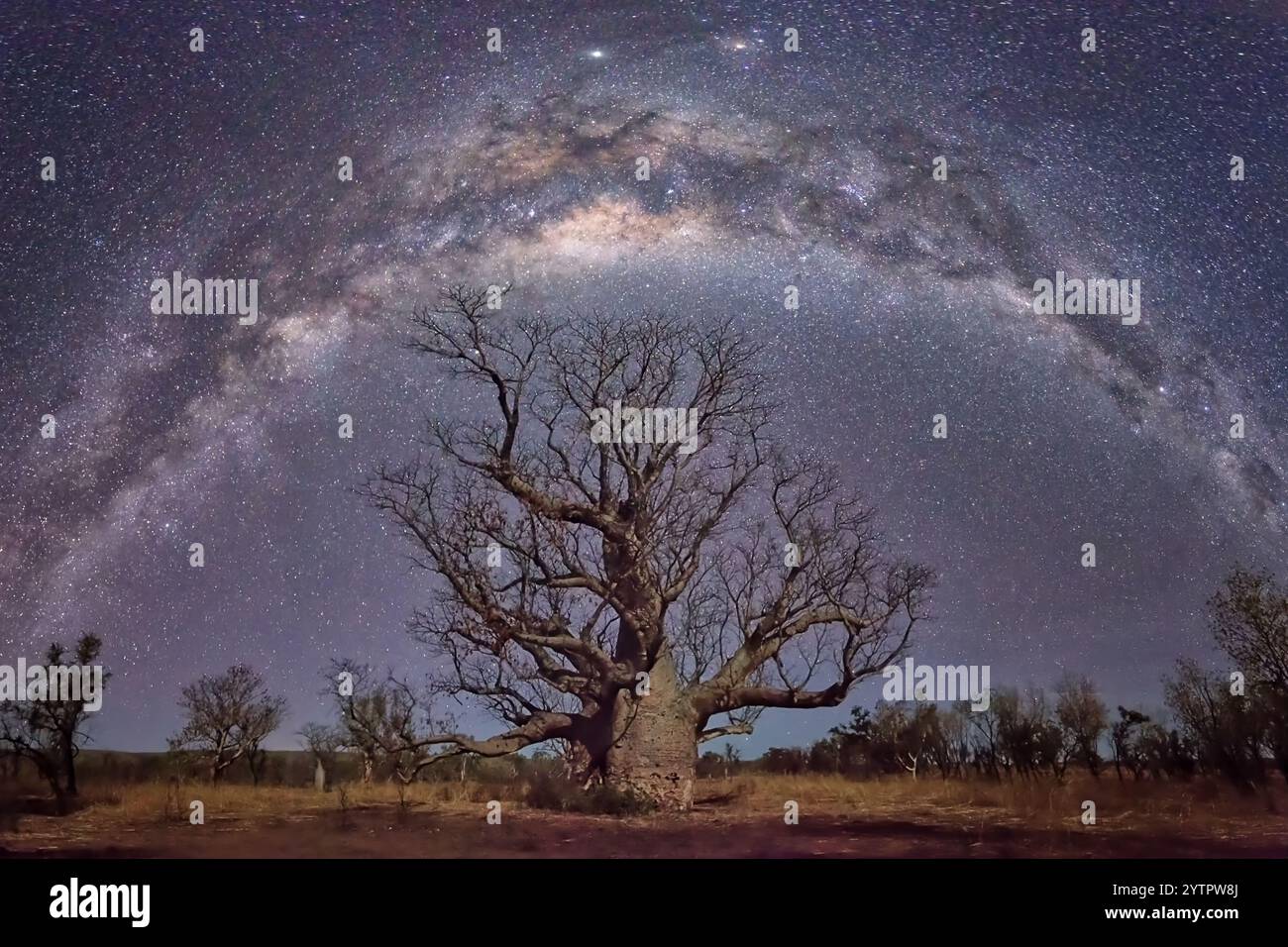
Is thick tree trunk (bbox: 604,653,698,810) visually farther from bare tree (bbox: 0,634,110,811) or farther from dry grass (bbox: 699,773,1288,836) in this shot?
bare tree (bbox: 0,634,110,811)

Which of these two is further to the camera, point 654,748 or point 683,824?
point 654,748

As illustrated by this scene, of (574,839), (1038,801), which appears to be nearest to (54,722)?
(574,839)

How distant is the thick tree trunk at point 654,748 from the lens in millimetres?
12523

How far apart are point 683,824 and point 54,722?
8.69m

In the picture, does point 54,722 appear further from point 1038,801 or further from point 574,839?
point 1038,801

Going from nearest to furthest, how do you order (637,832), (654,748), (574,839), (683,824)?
1. (574,839)
2. (637,832)
3. (683,824)
4. (654,748)

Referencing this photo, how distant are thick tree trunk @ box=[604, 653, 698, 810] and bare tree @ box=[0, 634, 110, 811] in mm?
7008

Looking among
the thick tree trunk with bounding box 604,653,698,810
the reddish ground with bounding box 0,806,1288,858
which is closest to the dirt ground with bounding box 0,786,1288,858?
the reddish ground with bounding box 0,806,1288,858

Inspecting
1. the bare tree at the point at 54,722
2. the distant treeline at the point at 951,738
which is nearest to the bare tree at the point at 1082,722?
the distant treeline at the point at 951,738

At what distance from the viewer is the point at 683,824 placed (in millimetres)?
11852

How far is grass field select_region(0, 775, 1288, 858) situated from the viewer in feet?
36.4

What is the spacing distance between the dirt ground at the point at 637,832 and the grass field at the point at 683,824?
0.07 ft

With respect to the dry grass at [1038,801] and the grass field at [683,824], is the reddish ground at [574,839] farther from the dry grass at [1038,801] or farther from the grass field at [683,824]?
the dry grass at [1038,801]
